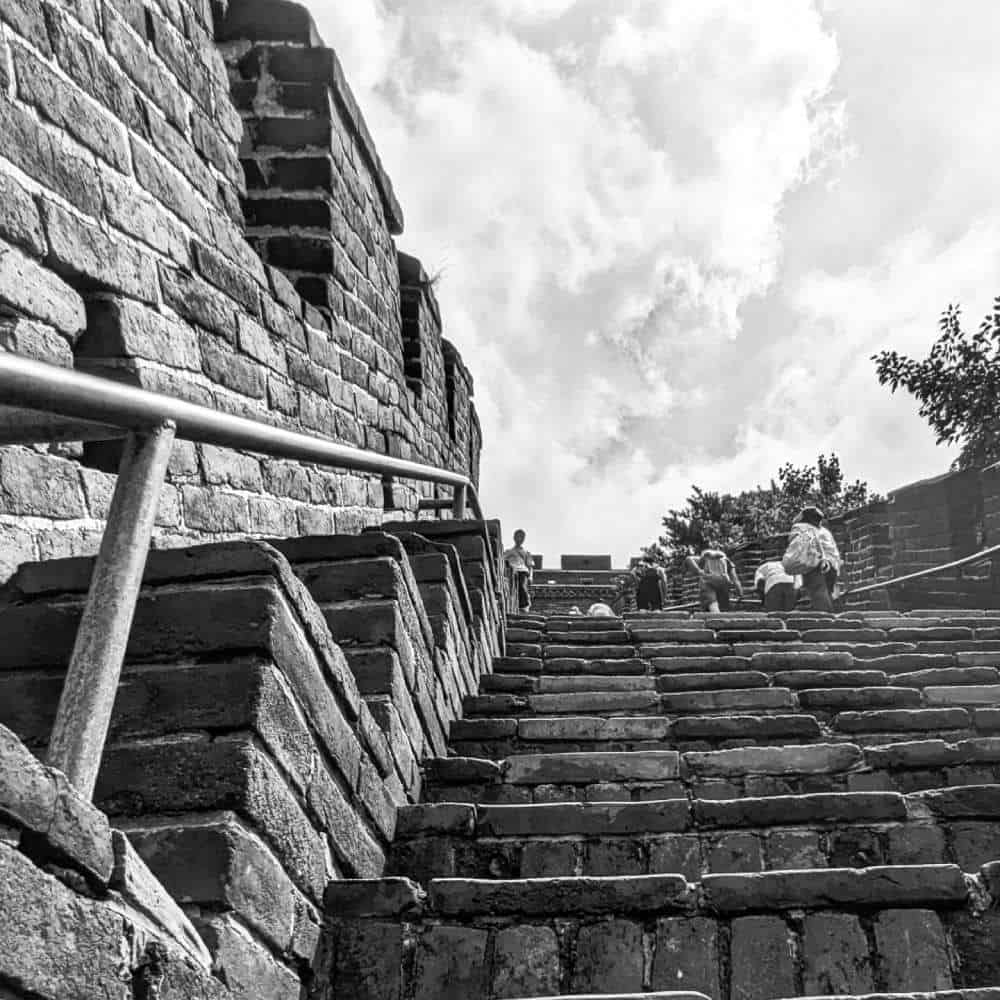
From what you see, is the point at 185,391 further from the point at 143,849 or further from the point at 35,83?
the point at 143,849

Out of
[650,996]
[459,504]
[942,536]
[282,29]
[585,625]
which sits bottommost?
[650,996]

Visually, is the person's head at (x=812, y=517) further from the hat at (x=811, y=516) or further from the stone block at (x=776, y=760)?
the stone block at (x=776, y=760)

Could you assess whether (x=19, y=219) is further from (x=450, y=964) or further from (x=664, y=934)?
(x=664, y=934)

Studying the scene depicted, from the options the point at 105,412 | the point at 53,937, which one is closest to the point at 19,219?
the point at 105,412

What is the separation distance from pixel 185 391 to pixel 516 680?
4.83 feet

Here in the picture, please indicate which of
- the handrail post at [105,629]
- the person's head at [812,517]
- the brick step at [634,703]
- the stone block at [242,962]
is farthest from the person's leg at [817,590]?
the handrail post at [105,629]

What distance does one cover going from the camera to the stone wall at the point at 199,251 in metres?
2.28

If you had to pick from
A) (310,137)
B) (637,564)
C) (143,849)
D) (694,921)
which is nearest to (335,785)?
(143,849)

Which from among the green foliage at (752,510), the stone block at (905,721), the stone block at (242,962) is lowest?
the stone block at (242,962)

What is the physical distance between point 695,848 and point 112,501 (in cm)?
144

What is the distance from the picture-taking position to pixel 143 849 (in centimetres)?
143

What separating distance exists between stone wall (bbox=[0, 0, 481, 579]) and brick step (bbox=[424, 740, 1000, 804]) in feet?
3.38

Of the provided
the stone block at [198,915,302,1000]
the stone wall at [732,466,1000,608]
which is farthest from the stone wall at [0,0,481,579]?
the stone wall at [732,466,1000,608]

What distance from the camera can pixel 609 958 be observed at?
5.62 feet
